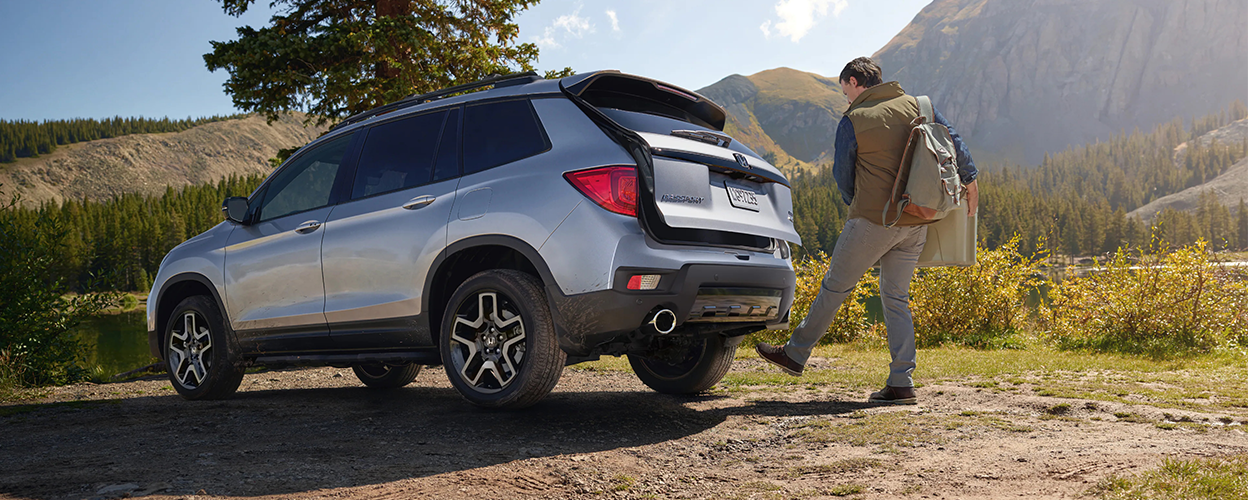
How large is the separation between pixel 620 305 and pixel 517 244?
71 centimetres

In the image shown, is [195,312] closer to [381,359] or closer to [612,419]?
[381,359]

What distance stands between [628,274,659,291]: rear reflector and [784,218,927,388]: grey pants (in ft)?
5.47

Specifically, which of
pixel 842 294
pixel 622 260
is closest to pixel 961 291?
pixel 842 294

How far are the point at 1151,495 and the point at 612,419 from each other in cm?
278

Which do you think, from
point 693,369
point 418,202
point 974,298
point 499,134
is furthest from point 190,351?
point 974,298

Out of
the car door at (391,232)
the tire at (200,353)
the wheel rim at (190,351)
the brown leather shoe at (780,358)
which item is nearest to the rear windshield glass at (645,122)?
the car door at (391,232)

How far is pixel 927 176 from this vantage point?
15.8 ft

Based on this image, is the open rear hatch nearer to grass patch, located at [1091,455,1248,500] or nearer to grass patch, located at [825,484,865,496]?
grass patch, located at [825,484,865,496]

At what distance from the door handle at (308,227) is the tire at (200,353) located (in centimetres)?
121

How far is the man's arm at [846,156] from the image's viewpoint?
5.03 meters

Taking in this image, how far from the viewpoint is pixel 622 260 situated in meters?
3.88

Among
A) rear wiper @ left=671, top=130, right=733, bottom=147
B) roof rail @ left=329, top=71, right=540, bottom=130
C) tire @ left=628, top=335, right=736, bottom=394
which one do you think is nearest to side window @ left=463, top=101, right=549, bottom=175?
roof rail @ left=329, top=71, right=540, bottom=130

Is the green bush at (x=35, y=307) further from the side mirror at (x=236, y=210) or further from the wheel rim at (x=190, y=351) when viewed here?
the side mirror at (x=236, y=210)

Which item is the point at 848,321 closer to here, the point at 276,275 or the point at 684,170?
the point at 684,170
